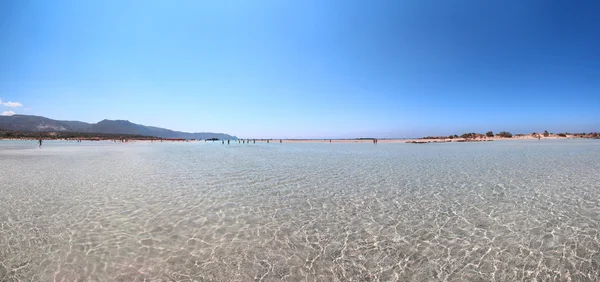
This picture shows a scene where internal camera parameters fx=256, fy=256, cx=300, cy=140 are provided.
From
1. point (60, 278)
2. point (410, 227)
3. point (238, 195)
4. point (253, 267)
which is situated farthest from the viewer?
point (238, 195)

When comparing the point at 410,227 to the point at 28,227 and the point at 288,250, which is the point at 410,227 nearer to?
the point at 288,250

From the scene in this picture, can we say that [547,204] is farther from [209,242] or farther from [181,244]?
[181,244]

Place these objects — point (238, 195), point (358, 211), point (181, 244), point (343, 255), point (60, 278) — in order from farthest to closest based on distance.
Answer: point (238, 195)
point (358, 211)
point (181, 244)
point (343, 255)
point (60, 278)

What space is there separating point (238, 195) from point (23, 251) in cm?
654

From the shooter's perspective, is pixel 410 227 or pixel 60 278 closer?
pixel 60 278

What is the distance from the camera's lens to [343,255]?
19.1ft

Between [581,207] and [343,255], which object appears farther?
[581,207]

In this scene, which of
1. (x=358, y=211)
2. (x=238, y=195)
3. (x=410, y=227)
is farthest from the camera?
(x=238, y=195)

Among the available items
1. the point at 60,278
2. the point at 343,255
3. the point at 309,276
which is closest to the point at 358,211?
the point at 343,255

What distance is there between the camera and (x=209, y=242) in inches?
259

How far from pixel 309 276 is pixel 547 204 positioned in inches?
387

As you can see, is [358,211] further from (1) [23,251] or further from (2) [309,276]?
(1) [23,251]

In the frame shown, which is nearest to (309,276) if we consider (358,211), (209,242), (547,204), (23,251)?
(209,242)

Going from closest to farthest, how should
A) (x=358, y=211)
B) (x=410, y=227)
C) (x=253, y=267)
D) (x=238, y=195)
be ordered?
(x=253, y=267)
(x=410, y=227)
(x=358, y=211)
(x=238, y=195)
